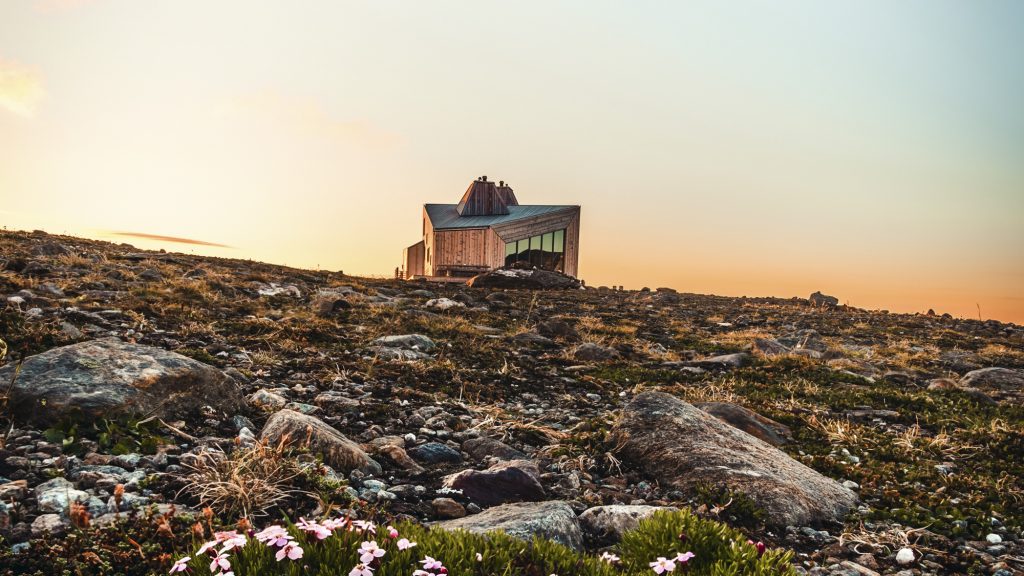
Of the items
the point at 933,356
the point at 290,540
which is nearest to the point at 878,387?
the point at 933,356

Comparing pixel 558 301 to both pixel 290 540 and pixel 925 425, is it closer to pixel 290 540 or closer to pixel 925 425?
pixel 925 425

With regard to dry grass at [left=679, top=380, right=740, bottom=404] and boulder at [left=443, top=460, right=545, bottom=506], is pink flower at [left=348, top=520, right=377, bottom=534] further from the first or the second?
dry grass at [left=679, top=380, right=740, bottom=404]

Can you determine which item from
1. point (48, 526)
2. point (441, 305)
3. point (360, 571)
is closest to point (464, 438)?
point (48, 526)

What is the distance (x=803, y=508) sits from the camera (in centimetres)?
587

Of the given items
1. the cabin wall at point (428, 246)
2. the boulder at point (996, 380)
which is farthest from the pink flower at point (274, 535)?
the cabin wall at point (428, 246)

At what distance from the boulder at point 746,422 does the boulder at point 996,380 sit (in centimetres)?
763

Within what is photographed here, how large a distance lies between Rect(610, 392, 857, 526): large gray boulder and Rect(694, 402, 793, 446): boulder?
1.13m

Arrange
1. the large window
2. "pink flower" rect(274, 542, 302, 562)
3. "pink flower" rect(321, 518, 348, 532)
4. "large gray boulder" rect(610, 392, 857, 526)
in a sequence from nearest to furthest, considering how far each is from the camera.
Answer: "pink flower" rect(274, 542, 302, 562) → "pink flower" rect(321, 518, 348, 532) → "large gray boulder" rect(610, 392, 857, 526) → the large window

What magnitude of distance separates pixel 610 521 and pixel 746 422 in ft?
13.4

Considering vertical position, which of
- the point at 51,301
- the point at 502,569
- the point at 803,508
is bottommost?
the point at 803,508

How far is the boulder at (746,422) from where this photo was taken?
8.30 meters

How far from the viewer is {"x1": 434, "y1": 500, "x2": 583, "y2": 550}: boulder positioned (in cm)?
432

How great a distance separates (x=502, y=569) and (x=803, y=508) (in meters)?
3.87

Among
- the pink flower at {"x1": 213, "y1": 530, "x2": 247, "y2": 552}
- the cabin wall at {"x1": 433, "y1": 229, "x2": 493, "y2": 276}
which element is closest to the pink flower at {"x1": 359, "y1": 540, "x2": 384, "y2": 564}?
the pink flower at {"x1": 213, "y1": 530, "x2": 247, "y2": 552}
